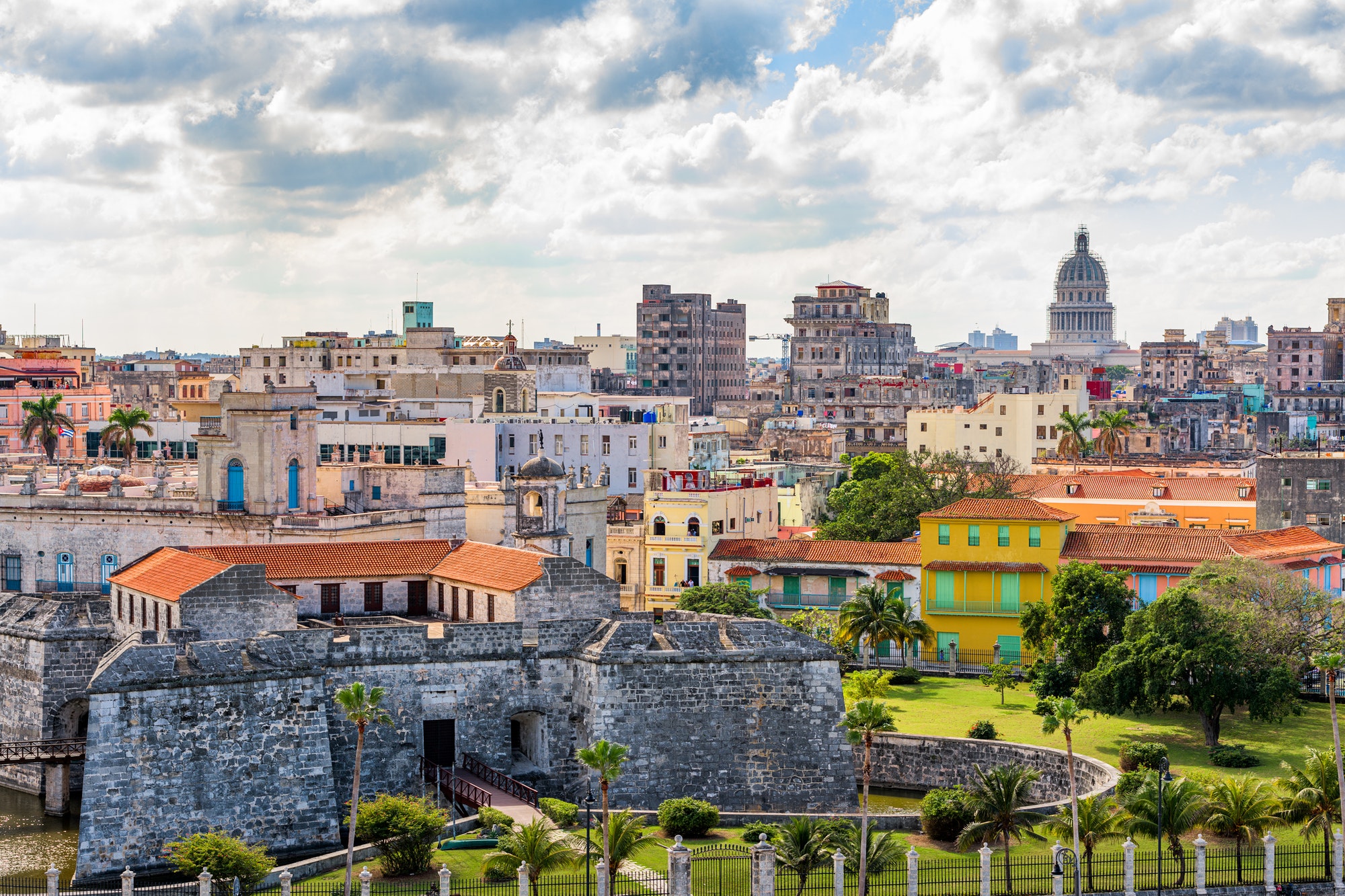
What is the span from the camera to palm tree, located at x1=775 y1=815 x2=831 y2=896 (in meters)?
41.5

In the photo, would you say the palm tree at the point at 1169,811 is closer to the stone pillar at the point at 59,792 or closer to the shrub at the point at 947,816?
the shrub at the point at 947,816

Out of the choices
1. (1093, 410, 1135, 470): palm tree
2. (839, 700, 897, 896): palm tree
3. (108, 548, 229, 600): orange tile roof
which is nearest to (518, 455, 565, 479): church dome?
(108, 548, 229, 600): orange tile roof

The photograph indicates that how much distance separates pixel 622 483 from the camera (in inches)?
4055

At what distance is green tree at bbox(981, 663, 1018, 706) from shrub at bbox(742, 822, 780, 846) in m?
17.0

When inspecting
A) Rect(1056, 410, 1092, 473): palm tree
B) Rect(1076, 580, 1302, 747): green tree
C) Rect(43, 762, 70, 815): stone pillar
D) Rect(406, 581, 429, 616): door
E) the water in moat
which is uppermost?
Rect(1056, 410, 1092, 473): palm tree

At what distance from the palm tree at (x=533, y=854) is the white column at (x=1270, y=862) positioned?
1564 cm

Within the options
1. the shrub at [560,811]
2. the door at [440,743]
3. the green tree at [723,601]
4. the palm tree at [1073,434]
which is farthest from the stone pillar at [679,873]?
the palm tree at [1073,434]

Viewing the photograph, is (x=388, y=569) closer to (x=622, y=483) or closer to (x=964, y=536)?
(x=964, y=536)

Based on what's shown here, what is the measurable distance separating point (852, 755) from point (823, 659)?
3.68 m

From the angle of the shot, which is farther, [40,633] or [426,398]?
[426,398]

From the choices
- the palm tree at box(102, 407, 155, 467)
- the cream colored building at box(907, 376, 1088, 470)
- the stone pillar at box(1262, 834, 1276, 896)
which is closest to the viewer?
the stone pillar at box(1262, 834, 1276, 896)

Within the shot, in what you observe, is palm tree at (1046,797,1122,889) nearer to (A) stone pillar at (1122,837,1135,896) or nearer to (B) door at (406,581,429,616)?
(A) stone pillar at (1122,837,1135,896)

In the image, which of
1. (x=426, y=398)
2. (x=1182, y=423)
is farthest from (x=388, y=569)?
(x=1182, y=423)

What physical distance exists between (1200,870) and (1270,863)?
159cm
